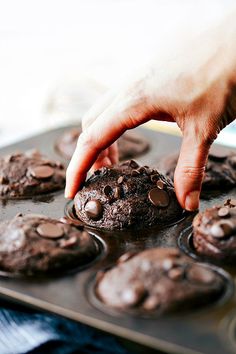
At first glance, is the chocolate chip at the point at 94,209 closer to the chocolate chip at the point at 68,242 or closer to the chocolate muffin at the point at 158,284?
the chocolate chip at the point at 68,242

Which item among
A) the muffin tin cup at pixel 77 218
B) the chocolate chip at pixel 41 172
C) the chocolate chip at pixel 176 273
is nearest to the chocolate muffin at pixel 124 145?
the chocolate chip at pixel 41 172

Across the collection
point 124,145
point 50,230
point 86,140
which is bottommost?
point 124,145

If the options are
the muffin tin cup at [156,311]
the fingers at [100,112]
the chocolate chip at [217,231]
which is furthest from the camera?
the fingers at [100,112]

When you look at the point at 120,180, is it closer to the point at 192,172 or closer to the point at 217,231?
the point at 192,172

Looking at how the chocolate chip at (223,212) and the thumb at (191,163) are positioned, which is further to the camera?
the thumb at (191,163)

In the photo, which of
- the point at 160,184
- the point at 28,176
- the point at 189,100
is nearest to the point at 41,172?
the point at 28,176

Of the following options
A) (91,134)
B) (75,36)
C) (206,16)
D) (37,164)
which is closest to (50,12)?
(75,36)

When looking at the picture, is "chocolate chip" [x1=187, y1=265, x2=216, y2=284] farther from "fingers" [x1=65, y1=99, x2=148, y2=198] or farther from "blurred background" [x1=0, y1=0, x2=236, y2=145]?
"blurred background" [x1=0, y1=0, x2=236, y2=145]
